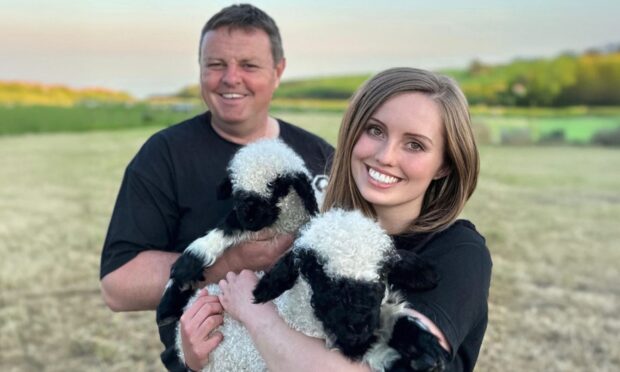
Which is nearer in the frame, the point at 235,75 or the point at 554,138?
the point at 235,75

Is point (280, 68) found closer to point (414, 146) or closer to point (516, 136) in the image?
point (414, 146)

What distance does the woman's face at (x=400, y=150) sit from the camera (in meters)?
2.23

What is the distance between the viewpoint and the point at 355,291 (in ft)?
6.38

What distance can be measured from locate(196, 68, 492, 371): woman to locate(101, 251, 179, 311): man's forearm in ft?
1.97

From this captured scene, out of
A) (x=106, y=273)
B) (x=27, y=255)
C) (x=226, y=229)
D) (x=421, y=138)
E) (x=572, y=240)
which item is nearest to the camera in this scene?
(x=421, y=138)

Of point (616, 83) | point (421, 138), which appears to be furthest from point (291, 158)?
point (616, 83)

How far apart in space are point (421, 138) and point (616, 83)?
14.3 m

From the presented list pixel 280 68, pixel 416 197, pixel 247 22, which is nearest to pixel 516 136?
pixel 280 68

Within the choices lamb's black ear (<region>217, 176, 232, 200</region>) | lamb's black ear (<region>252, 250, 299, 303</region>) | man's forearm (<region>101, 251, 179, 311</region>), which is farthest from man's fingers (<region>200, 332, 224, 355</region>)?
lamb's black ear (<region>217, 176, 232, 200</region>)

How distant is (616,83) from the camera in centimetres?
1473

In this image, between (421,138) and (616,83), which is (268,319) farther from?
(616,83)

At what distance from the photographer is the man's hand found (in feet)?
9.00

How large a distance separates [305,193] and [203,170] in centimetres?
66

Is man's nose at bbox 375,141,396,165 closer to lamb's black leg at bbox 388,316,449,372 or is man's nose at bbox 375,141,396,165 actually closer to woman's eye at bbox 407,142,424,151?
woman's eye at bbox 407,142,424,151
